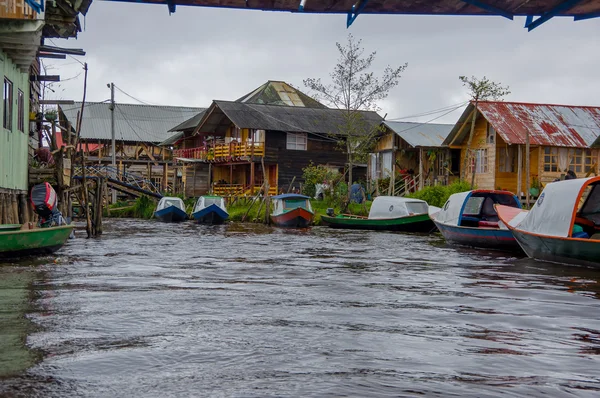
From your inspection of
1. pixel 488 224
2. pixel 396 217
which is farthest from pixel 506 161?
pixel 488 224

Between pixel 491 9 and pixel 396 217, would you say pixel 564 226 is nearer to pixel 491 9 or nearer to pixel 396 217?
pixel 491 9

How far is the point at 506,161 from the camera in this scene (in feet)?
127

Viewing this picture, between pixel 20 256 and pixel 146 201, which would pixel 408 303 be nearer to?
pixel 20 256

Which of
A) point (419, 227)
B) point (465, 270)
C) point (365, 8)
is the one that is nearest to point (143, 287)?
point (365, 8)

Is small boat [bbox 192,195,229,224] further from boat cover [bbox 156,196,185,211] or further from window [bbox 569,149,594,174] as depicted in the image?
window [bbox 569,149,594,174]

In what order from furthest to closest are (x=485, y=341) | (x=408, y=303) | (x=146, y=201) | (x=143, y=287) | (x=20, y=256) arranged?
1. (x=146, y=201)
2. (x=20, y=256)
3. (x=143, y=287)
4. (x=408, y=303)
5. (x=485, y=341)

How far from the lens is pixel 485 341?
8.56 m

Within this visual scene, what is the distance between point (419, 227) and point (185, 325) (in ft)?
83.2

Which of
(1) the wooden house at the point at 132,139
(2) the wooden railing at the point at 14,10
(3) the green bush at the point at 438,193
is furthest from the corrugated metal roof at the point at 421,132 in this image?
(2) the wooden railing at the point at 14,10

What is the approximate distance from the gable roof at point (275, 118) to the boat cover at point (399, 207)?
1526cm

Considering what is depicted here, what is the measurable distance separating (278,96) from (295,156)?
33.5ft

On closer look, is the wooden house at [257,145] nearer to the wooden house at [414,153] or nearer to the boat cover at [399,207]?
the wooden house at [414,153]

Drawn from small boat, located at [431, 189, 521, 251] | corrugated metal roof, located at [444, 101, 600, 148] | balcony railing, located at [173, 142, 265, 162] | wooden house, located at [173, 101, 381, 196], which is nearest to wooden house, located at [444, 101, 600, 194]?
corrugated metal roof, located at [444, 101, 600, 148]

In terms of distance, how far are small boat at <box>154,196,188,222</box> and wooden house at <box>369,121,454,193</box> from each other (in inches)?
482
